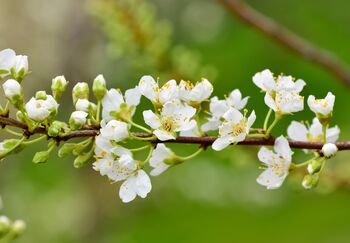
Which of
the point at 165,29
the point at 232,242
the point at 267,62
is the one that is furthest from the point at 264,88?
the point at 267,62

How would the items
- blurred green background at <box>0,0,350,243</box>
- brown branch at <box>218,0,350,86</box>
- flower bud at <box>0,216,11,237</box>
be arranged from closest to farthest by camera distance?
flower bud at <box>0,216,11,237</box>
brown branch at <box>218,0,350,86</box>
blurred green background at <box>0,0,350,243</box>

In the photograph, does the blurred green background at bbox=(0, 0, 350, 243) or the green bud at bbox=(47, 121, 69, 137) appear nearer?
the green bud at bbox=(47, 121, 69, 137)

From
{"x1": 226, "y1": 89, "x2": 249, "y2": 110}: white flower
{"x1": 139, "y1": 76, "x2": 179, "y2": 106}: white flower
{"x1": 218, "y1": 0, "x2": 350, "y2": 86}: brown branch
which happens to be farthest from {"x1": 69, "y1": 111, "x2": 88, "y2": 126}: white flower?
{"x1": 218, "y1": 0, "x2": 350, "y2": 86}: brown branch

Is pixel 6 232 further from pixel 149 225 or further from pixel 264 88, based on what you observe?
pixel 149 225

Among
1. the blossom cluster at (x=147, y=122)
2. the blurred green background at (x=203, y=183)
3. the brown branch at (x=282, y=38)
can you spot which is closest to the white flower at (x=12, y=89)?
the blossom cluster at (x=147, y=122)

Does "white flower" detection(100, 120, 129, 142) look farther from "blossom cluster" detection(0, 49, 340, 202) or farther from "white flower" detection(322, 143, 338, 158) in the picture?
"white flower" detection(322, 143, 338, 158)
